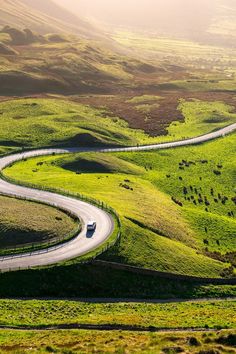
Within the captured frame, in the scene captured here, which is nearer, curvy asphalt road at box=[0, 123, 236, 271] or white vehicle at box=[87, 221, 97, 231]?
curvy asphalt road at box=[0, 123, 236, 271]

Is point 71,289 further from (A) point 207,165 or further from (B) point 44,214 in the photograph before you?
(A) point 207,165

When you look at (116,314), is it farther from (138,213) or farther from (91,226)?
(138,213)

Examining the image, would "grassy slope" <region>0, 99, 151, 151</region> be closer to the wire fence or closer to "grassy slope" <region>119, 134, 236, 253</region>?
"grassy slope" <region>119, 134, 236, 253</region>

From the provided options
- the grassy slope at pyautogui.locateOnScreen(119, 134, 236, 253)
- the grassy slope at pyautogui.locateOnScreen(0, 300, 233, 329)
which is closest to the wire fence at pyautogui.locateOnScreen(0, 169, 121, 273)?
the grassy slope at pyautogui.locateOnScreen(0, 300, 233, 329)

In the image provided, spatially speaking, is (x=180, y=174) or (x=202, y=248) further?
(x=180, y=174)

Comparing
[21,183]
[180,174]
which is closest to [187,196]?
[180,174]

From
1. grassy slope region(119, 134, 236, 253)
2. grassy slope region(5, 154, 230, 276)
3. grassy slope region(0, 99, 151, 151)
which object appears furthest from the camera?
grassy slope region(0, 99, 151, 151)

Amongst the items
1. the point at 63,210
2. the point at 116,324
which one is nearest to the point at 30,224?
the point at 63,210
